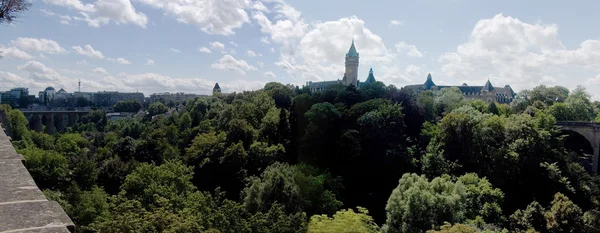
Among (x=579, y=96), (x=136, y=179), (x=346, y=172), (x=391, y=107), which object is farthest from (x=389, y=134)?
(x=579, y=96)

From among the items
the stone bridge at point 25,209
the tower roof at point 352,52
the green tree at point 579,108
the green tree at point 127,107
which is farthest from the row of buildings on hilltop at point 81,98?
the stone bridge at point 25,209

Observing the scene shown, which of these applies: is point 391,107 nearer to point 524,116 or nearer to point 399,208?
point 524,116

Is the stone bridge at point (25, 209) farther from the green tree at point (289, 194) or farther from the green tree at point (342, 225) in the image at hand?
the green tree at point (289, 194)

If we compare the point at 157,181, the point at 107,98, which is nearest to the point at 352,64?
the point at 157,181

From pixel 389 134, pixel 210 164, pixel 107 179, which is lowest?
pixel 107 179

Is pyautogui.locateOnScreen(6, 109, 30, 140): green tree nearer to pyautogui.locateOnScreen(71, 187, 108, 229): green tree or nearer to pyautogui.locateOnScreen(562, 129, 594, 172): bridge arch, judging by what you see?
pyautogui.locateOnScreen(71, 187, 108, 229): green tree

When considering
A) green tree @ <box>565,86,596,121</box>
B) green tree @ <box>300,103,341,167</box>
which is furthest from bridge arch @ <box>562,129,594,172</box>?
green tree @ <box>300,103,341,167</box>

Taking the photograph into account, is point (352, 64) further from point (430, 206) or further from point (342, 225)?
point (342, 225)
